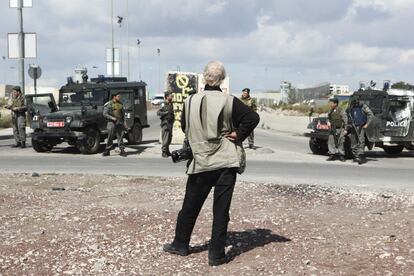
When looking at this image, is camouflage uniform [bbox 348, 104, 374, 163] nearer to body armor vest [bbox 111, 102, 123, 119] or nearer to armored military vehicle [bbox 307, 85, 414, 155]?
armored military vehicle [bbox 307, 85, 414, 155]

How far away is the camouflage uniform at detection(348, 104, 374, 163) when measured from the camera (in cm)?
1512

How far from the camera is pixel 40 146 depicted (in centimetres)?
1695

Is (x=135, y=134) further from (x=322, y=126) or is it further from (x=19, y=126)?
(x=322, y=126)

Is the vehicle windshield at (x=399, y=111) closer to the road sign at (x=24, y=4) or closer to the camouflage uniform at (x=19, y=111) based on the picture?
the camouflage uniform at (x=19, y=111)

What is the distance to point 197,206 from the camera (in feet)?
17.3

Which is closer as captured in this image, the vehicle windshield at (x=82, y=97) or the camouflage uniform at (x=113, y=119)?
the camouflage uniform at (x=113, y=119)

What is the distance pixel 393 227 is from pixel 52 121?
12.0 m

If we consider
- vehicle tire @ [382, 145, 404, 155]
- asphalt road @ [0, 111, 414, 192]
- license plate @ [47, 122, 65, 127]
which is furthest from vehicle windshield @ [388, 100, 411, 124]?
license plate @ [47, 122, 65, 127]

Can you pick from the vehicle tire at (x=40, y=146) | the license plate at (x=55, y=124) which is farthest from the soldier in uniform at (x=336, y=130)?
the vehicle tire at (x=40, y=146)

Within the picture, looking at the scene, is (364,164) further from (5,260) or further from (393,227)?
(5,260)

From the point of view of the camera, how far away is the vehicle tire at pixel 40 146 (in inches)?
660

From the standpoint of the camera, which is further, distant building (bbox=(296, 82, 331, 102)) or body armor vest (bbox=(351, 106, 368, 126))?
distant building (bbox=(296, 82, 331, 102))

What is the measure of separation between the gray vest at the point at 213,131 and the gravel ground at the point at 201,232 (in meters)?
0.92

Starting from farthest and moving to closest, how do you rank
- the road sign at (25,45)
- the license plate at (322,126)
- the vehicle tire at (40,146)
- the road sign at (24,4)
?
the road sign at (24,4) → the road sign at (25,45) → the vehicle tire at (40,146) → the license plate at (322,126)
